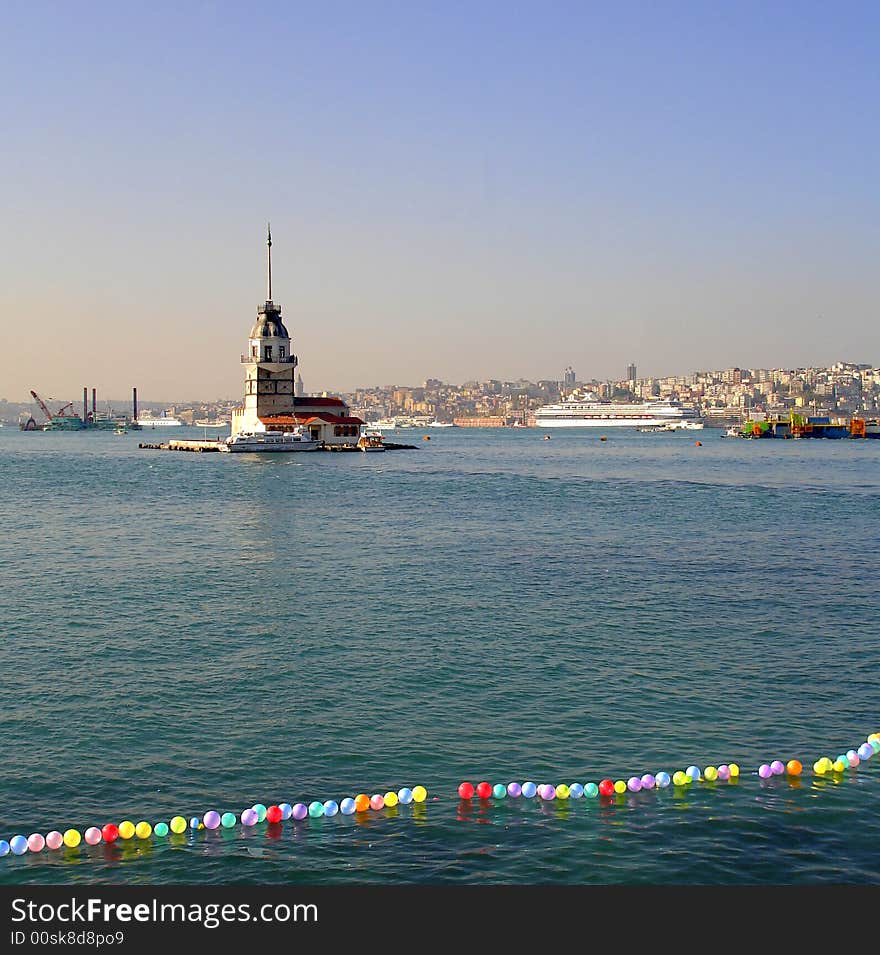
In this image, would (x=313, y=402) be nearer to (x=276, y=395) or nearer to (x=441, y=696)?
(x=276, y=395)

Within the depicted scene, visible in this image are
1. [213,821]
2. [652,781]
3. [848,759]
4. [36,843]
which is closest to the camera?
[36,843]

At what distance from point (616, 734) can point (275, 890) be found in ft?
23.0

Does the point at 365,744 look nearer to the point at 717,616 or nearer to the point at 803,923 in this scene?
the point at 803,923

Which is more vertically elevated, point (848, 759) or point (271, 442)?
point (271, 442)

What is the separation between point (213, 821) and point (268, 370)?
411 feet

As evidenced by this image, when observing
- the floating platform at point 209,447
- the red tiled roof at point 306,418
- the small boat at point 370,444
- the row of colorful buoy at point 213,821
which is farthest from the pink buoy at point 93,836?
the small boat at point 370,444

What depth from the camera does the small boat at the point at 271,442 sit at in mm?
127688

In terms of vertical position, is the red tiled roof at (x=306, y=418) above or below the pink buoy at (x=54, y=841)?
above

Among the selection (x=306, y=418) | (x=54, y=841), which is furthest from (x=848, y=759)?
(x=306, y=418)

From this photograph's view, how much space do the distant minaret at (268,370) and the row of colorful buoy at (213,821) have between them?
123 m

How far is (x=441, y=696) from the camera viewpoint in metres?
19.4

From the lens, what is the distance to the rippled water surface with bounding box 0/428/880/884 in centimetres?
1301

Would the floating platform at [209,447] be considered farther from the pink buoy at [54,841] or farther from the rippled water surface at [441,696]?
the pink buoy at [54,841]

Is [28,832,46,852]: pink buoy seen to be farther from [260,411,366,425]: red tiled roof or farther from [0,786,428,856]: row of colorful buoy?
[260,411,366,425]: red tiled roof
